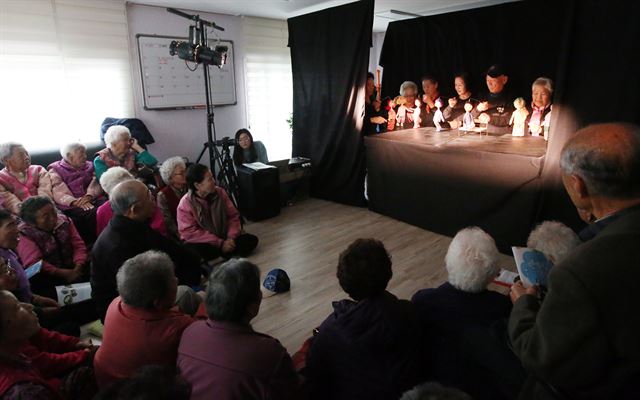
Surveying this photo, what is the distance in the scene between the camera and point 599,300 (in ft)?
2.52

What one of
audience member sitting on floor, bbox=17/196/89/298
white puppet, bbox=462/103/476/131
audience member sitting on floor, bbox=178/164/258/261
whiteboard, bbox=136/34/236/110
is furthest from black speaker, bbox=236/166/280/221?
white puppet, bbox=462/103/476/131

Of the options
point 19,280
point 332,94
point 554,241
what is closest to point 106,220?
point 19,280

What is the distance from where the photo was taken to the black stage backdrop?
97.2 inches

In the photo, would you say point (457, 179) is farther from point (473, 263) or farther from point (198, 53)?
point (198, 53)

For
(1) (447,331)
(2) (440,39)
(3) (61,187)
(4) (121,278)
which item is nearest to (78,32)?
(3) (61,187)

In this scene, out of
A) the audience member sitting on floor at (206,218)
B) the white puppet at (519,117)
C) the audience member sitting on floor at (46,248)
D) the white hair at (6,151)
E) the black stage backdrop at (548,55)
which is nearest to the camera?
the audience member sitting on floor at (46,248)

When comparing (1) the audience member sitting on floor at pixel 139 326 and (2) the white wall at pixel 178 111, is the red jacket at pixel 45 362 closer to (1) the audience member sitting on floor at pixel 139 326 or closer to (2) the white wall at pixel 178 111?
(1) the audience member sitting on floor at pixel 139 326

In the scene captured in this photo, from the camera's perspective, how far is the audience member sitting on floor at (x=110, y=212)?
2713mm

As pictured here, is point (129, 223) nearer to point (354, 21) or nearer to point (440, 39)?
point (354, 21)

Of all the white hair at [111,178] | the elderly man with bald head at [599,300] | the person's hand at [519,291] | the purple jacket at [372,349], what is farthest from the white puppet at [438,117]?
the elderly man with bald head at [599,300]

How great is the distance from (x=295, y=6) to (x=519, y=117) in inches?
112

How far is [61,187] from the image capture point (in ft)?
Result: 11.3

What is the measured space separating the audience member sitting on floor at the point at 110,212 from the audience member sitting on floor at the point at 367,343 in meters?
1.75

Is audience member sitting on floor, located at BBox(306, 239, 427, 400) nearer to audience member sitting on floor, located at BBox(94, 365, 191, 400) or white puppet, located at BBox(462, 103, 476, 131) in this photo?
audience member sitting on floor, located at BBox(94, 365, 191, 400)
